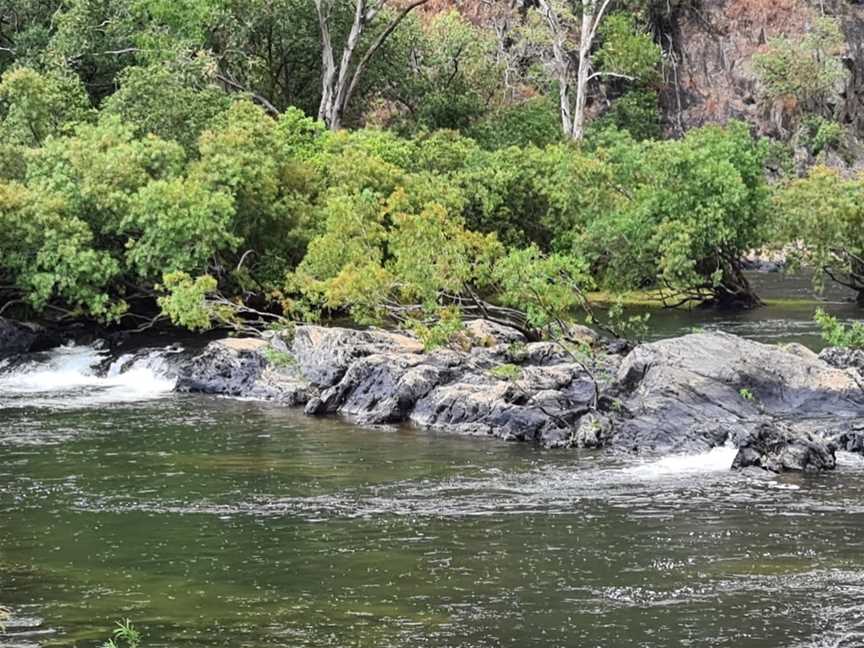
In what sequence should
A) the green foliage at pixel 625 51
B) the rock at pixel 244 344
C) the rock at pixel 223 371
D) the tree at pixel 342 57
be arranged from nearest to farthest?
the rock at pixel 223 371
the rock at pixel 244 344
the tree at pixel 342 57
the green foliage at pixel 625 51

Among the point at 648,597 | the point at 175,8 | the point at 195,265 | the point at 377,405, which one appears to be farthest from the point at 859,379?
the point at 175,8

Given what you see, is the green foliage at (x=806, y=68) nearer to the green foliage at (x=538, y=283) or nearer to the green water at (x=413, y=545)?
the green foliage at (x=538, y=283)

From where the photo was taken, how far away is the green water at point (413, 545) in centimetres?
1930

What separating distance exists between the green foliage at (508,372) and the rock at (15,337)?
2022cm

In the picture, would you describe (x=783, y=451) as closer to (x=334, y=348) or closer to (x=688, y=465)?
(x=688, y=465)

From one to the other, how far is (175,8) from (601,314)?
32.0m

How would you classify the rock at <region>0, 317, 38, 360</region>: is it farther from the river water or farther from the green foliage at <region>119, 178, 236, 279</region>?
the river water

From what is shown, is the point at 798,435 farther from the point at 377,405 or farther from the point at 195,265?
the point at 195,265

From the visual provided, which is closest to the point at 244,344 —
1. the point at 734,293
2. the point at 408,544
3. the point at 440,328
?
the point at 440,328

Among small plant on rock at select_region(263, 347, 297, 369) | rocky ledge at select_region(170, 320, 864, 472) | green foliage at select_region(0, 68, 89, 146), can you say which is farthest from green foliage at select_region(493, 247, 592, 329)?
green foliage at select_region(0, 68, 89, 146)

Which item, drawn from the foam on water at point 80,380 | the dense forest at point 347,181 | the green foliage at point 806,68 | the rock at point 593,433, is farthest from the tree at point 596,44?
the rock at point 593,433

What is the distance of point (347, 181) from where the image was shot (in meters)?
57.1

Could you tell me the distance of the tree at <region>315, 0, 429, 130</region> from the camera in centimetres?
7138

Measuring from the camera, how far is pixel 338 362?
4128 centimetres
